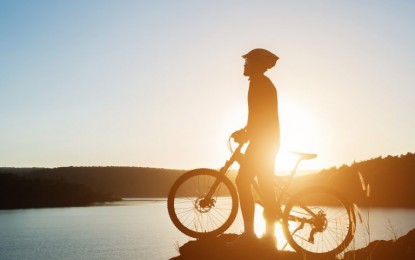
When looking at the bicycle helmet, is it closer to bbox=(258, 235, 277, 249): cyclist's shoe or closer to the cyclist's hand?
the cyclist's hand

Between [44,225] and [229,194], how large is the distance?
498 ft

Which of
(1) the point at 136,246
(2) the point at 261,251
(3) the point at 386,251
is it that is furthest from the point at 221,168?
(1) the point at 136,246

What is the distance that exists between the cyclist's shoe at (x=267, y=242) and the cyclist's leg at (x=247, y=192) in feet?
0.62

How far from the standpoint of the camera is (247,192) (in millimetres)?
6812

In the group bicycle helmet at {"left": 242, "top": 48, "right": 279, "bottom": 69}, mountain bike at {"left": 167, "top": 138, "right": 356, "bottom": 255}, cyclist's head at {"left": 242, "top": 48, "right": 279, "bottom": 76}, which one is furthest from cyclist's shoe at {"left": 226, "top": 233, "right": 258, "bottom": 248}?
bicycle helmet at {"left": 242, "top": 48, "right": 279, "bottom": 69}

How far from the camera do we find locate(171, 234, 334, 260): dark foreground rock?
6.55 m

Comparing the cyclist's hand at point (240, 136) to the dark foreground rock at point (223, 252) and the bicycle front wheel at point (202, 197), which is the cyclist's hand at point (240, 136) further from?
the dark foreground rock at point (223, 252)

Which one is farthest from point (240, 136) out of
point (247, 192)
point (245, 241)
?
point (245, 241)

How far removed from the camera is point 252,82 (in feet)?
23.1

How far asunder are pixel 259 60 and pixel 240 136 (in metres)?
1.24

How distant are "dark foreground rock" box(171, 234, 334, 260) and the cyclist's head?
274 centimetres

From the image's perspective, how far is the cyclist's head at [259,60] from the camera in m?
7.01

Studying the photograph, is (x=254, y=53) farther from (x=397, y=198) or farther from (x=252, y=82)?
(x=397, y=198)

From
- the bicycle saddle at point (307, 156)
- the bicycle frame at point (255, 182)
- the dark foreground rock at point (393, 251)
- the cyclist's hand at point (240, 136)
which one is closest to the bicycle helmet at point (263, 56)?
the cyclist's hand at point (240, 136)
